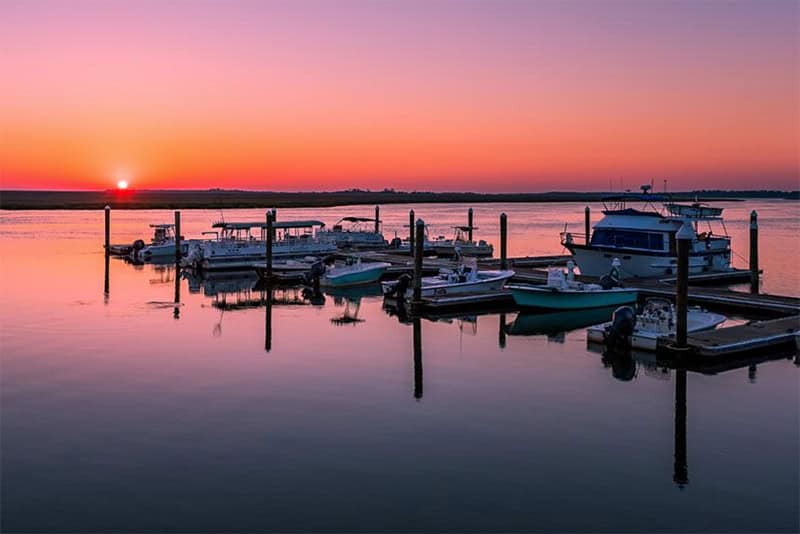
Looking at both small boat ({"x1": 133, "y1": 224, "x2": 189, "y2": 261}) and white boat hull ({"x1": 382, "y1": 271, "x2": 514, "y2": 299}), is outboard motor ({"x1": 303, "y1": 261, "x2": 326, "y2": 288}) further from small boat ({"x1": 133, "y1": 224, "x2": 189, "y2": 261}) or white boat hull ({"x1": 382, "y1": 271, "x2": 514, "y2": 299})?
small boat ({"x1": 133, "y1": 224, "x2": 189, "y2": 261})

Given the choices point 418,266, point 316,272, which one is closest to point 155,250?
point 316,272

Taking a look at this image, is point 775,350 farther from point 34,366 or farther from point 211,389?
point 34,366

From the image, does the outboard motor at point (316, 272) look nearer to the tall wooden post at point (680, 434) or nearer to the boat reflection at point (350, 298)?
the boat reflection at point (350, 298)

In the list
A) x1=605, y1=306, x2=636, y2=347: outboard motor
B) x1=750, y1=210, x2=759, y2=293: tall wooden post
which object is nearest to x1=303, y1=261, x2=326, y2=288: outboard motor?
x1=605, y1=306, x2=636, y2=347: outboard motor

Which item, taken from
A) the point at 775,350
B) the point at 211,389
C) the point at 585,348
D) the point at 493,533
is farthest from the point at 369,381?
the point at 775,350

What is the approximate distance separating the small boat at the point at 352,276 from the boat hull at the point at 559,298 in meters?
10.5

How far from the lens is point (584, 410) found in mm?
18359

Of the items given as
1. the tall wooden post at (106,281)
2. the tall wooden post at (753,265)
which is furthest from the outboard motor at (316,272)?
the tall wooden post at (753,265)

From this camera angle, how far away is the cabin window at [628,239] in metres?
38.9

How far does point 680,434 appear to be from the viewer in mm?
16875

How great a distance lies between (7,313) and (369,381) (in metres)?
17.0

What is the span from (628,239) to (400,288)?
38.4 ft

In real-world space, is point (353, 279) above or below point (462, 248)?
below

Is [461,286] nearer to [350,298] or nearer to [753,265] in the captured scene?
[350,298]
